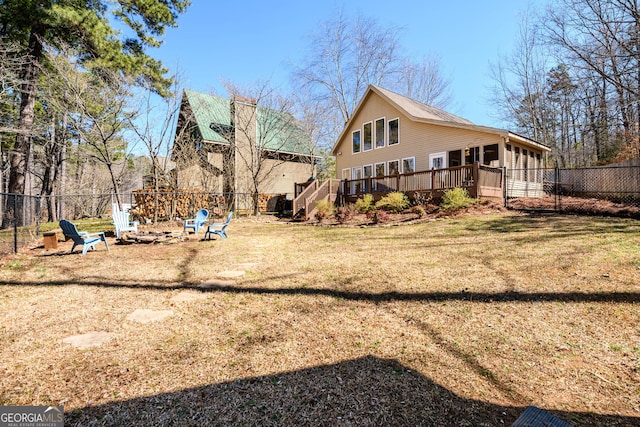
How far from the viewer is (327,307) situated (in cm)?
368

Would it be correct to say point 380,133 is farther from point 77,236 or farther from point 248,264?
point 77,236

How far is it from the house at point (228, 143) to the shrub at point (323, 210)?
4.37 metres

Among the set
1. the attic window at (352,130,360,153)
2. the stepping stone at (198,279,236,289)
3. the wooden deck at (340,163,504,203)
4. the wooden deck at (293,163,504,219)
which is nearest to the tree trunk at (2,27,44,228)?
the wooden deck at (293,163,504,219)

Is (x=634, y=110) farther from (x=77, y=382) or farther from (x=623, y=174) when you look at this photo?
(x=77, y=382)

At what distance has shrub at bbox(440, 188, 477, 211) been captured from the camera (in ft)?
35.3

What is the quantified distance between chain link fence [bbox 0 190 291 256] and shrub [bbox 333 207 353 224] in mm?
4845

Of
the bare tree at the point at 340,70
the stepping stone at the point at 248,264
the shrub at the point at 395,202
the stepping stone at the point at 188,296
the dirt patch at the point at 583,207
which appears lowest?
the stepping stone at the point at 188,296

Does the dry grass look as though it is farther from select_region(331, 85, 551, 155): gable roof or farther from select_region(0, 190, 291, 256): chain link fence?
select_region(331, 85, 551, 155): gable roof

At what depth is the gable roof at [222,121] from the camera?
18656 mm

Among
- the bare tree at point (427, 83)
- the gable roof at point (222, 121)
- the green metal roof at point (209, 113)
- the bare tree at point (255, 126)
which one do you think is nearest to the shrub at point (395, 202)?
the bare tree at point (255, 126)

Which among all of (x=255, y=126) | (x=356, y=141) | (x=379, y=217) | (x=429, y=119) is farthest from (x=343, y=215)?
(x=255, y=126)

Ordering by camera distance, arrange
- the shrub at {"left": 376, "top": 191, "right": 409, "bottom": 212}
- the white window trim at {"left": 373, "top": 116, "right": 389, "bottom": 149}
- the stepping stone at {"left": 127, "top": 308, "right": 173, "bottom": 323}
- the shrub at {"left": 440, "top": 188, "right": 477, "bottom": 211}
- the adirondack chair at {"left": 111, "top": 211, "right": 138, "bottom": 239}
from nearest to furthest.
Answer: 1. the stepping stone at {"left": 127, "top": 308, "right": 173, "bottom": 323}
2. the adirondack chair at {"left": 111, "top": 211, "right": 138, "bottom": 239}
3. the shrub at {"left": 440, "top": 188, "right": 477, "bottom": 211}
4. the shrub at {"left": 376, "top": 191, "right": 409, "bottom": 212}
5. the white window trim at {"left": 373, "top": 116, "right": 389, "bottom": 149}

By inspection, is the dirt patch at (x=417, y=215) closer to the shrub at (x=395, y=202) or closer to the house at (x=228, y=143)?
the shrub at (x=395, y=202)

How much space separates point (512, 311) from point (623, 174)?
46.4 feet
